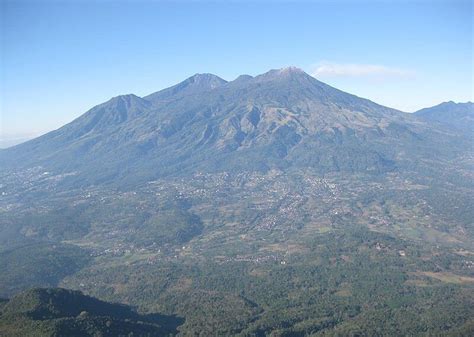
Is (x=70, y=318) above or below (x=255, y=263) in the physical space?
above

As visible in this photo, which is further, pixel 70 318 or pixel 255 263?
pixel 255 263

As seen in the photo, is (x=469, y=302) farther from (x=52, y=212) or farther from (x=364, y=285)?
(x=52, y=212)

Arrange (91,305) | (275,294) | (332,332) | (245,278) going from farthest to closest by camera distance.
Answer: (245,278)
(275,294)
(91,305)
(332,332)

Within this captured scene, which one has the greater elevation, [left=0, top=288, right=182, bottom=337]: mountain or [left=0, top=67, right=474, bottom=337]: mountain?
[left=0, top=288, right=182, bottom=337]: mountain

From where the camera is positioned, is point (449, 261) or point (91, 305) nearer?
point (91, 305)

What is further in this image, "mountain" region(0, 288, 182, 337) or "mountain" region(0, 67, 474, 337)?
"mountain" region(0, 67, 474, 337)

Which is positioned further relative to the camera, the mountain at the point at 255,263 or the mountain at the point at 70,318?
the mountain at the point at 255,263

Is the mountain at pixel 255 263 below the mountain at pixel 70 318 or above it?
below

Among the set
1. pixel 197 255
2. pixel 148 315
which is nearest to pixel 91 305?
pixel 148 315
